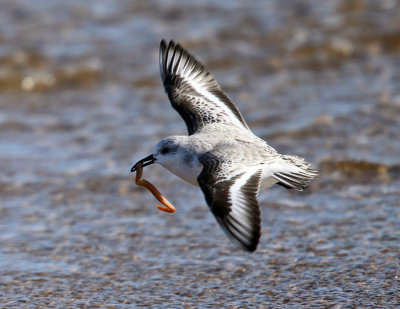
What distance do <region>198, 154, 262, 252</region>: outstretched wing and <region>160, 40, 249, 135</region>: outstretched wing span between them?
1.17 metres

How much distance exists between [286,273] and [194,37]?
6.85 metres

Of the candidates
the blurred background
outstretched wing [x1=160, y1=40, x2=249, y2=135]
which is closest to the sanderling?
outstretched wing [x1=160, y1=40, x2=249, y2=135]

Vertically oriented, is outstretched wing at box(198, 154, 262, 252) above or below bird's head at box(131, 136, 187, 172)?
below

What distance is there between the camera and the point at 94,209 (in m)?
6.99

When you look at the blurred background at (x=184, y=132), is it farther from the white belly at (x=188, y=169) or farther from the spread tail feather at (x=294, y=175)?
the white belly at (x=188, y=169)

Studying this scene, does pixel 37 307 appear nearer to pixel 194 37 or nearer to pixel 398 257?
pixel 398 257

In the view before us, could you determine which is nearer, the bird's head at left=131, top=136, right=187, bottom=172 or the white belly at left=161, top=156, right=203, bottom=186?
the white belly at left=161, top=156, right=203, bottom=186

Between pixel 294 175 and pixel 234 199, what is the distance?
2.95 feet

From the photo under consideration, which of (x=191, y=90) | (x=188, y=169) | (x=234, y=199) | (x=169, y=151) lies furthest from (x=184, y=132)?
(x=234, y=199)

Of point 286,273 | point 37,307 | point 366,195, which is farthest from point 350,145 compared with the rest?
point 37,307

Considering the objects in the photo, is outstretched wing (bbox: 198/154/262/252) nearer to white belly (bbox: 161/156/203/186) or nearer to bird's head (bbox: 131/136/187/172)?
white belly (bbox: 161/156/203/186)

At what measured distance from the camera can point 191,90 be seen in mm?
6594

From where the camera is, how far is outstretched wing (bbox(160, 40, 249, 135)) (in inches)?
248

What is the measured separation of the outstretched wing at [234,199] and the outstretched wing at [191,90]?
3.83 feet
